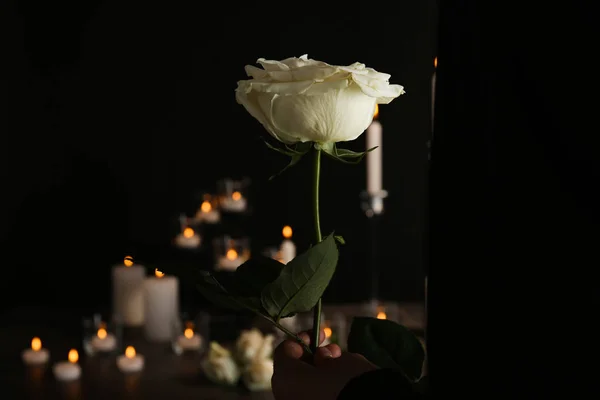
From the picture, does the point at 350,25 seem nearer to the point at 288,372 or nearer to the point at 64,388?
the point at 64,388

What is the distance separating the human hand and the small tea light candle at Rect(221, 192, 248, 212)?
193 centimetres

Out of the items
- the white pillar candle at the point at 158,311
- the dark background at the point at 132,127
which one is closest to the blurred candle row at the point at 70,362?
the white pillar candle at the point at 158,311

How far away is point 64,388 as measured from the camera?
1.65 meters

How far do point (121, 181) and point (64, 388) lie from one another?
1413 mm

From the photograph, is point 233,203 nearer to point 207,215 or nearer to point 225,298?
→ point 207,215

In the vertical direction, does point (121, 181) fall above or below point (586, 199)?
below

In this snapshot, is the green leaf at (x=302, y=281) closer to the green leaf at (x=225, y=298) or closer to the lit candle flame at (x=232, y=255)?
the green leaf at (x=225, y=298)

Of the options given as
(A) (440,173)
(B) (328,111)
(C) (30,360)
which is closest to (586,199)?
(A) (440,173)

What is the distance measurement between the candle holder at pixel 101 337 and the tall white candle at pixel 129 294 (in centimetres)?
36

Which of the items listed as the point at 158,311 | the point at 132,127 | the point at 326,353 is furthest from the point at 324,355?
the point at 132,127

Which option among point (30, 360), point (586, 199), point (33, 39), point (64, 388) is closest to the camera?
point (586, 199)

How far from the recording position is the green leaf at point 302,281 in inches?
19.7

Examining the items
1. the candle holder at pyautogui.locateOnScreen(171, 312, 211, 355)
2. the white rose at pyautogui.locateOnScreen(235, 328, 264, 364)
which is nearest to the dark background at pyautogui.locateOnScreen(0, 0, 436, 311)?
the candle holder at pyautogui.locateOnScreen(171, 312, 211, 355)

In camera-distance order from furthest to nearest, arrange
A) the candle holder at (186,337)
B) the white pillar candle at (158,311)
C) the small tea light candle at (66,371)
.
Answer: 1. the white pillar candle at (158,311)
2. the candle holder at (186,337)
3. the small tea light candle at (66,371)
